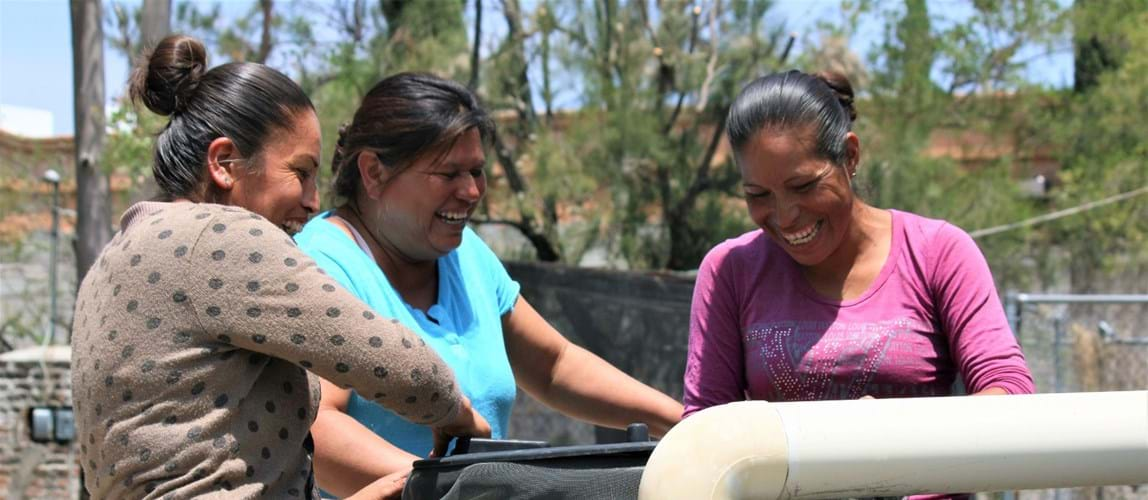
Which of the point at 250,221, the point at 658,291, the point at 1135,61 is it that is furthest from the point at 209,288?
the point at 1135,61

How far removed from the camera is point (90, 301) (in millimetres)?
1802

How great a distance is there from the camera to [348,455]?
2166 millimetres

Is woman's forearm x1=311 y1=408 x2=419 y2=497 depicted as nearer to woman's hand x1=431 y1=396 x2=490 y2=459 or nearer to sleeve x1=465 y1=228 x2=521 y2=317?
woman's hand x1=431 y1=396 x2=490 y2=459

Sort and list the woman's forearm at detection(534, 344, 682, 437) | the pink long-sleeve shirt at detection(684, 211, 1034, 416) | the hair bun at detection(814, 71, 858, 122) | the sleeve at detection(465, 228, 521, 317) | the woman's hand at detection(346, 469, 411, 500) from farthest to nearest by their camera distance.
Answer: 1. the sleeve at detection(465, 228, 521, 317)
2. the woman's forearm at detection(534, 344, 682, 437)
3. the hair bun at detection(814, 71, 858, 122)
4. the pink long-sleeve shirt at detection(684, 211, 1034, 416)
5. the woman's hand at detection(346, 469, 411, 500)

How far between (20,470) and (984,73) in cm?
813

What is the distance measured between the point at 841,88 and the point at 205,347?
1.37 meters

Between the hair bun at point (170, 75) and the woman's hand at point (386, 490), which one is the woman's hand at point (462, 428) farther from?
the hair bun at point (170, 75)

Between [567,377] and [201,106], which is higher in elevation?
[201,106]

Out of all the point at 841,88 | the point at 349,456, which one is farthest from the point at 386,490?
the point at 841,88

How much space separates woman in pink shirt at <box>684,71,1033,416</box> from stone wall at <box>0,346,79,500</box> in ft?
22.8

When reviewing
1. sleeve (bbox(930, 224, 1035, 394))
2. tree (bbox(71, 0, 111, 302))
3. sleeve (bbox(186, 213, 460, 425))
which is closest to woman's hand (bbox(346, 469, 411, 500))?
sleeve (bbox(186, 213, 460, 425))

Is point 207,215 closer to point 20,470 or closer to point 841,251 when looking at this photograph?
point 841,251

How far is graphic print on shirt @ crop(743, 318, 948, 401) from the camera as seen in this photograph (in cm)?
230

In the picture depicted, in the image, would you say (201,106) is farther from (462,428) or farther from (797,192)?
(797,192)
